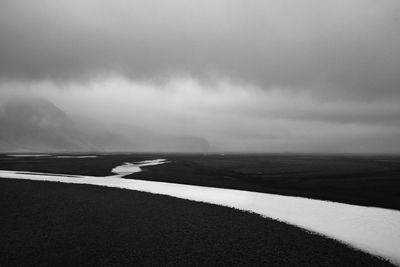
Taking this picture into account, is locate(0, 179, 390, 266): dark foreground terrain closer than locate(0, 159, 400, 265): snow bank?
Yes

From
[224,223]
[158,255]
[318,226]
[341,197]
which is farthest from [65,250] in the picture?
[341,197]

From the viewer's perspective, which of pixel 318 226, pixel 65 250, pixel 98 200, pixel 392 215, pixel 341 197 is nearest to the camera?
pixel 65 250

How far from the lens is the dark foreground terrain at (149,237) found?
571 inches

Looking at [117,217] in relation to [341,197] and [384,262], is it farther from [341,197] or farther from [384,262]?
[341,197]

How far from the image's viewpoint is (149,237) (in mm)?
17625

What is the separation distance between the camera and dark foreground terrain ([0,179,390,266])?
47.6 ft

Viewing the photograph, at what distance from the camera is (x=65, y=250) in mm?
15234

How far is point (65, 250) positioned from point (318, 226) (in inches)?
634

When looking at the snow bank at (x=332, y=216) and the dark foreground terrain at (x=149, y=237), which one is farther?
the snow bank at (x=332, y=216)

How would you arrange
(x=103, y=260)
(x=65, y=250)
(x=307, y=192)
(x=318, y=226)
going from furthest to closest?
(x=307, y=192), (x=318, y=226), (x=65, y=250), (x=103, y=260)

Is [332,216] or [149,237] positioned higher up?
[149,237]

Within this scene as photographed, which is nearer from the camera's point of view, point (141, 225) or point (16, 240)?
point (16, 240)

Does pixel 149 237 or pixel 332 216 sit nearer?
pixel 149 237

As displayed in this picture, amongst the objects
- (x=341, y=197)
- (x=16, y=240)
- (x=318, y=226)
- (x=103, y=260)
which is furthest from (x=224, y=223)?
(x=341, y=197)
